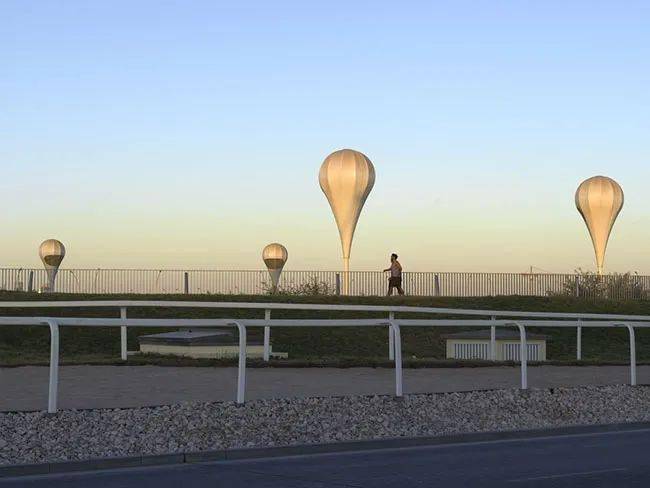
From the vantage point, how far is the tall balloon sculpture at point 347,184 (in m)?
65.8

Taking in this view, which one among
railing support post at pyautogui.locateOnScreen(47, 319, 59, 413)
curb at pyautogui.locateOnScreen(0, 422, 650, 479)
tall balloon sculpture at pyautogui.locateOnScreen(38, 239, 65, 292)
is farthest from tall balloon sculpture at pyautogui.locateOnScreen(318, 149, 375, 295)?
railing support post at pyautogui.locateOnScreen(47, 319, 59, 413)

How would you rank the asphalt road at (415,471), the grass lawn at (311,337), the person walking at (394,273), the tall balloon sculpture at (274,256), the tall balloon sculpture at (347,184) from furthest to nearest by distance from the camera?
1. the tall balloon sculpture at (274,256)
2. the tall balloon sculpture at (347,184)
3. the person walking at (394,273)
4. the grass lawn at (311,337)
5. the asphalt road at (415,471)

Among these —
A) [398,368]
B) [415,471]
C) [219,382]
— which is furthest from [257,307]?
[415,471]

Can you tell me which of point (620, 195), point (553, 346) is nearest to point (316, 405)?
point (553, 346)

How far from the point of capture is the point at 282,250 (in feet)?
253

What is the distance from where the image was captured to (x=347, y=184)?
6606 centimetres

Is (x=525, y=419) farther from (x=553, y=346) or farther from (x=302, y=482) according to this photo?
(x=553, y=346)

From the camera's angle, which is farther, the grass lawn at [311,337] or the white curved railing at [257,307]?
the grass lawn at [311,337]

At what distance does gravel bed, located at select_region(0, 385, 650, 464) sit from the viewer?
39.9 feet

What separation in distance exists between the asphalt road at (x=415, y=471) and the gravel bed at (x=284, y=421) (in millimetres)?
679

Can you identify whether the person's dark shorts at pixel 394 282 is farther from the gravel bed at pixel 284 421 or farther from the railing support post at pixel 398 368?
the railing support post at pixel 398 368

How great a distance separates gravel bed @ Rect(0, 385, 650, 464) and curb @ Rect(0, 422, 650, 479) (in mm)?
192

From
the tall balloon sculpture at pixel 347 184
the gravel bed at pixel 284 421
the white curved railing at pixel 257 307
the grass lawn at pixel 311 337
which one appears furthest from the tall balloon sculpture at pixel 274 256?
the gravel bed at pixel 284 421

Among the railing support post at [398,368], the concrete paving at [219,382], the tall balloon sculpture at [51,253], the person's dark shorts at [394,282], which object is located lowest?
the concrete paving at [219,382]
